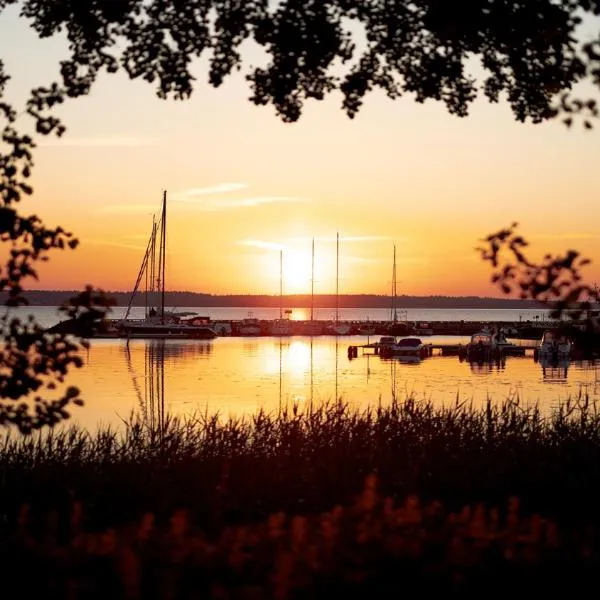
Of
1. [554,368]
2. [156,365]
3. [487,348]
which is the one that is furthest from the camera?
[487,348]

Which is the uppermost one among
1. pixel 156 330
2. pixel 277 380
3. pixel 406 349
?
pixel 156 330

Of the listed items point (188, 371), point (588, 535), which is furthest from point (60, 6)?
point (188, 371)

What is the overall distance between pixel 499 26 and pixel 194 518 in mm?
6298

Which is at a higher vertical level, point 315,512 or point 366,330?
point 315,512

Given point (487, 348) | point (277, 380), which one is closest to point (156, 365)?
point (277, 380)

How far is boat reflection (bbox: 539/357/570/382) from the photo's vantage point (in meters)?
67.1

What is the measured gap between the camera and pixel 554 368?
76938mm

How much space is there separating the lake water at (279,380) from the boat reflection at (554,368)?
0.26ft

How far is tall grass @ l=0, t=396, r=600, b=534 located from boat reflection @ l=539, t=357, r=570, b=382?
4929cm

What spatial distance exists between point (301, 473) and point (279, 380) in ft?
155

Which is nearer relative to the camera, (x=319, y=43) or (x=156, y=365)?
(x=319, y=43)

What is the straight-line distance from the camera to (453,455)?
1462 cm

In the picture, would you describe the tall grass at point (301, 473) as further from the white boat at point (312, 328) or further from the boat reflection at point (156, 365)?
the white boat at point (312, 328)

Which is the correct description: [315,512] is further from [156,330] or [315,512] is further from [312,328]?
[312,328]
